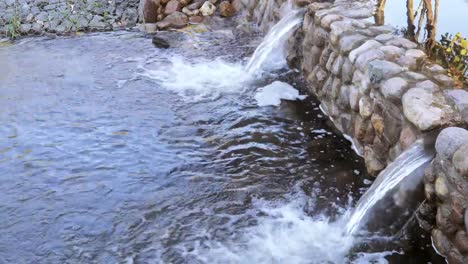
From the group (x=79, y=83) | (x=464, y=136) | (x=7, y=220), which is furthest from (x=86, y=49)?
(x=464, y=136)

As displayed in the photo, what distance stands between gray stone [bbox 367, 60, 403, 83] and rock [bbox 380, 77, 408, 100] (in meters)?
0.09

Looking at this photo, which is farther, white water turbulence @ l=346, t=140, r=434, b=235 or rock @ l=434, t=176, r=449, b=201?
white water turbulence @ l=346, t=140, r=434, b=235

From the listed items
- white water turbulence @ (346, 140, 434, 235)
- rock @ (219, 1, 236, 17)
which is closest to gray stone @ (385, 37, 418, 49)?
white water turbulence @ (346, 140, 434, 235)

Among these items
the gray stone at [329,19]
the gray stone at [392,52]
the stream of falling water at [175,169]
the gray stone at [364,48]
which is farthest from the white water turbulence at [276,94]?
the gray stone at [392,52]

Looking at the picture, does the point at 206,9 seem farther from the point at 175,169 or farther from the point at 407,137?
the point at 407,137

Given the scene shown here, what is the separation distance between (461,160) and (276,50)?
380 centimetres

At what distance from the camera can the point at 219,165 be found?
4352mm

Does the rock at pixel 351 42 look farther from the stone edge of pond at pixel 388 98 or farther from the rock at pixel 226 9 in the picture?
the rock at pixel 226 9

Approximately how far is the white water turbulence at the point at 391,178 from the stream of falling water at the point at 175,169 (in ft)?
0.33

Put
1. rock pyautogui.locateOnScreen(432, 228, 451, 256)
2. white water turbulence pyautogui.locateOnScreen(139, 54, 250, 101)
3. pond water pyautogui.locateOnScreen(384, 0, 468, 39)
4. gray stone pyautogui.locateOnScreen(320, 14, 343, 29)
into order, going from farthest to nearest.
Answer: white water turbulence pyautogui.locateOnScreen(139, 54, 250, 101), pond water pyautogui.locateOnScreen(384, 0, 468, 39), gray stone pyautogui.locateOnScreen(320, 14, 343, 29), rock pyautogui.locateOnScreen(432, 228, 451, 256)

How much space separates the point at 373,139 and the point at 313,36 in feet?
5.89

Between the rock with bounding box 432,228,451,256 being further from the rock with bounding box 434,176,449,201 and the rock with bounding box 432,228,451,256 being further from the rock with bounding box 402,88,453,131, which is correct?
the rock with bounding box 402,88,453,131

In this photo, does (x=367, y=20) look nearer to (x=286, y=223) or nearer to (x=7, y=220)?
(x=286, y=223)

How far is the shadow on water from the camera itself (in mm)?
4334
